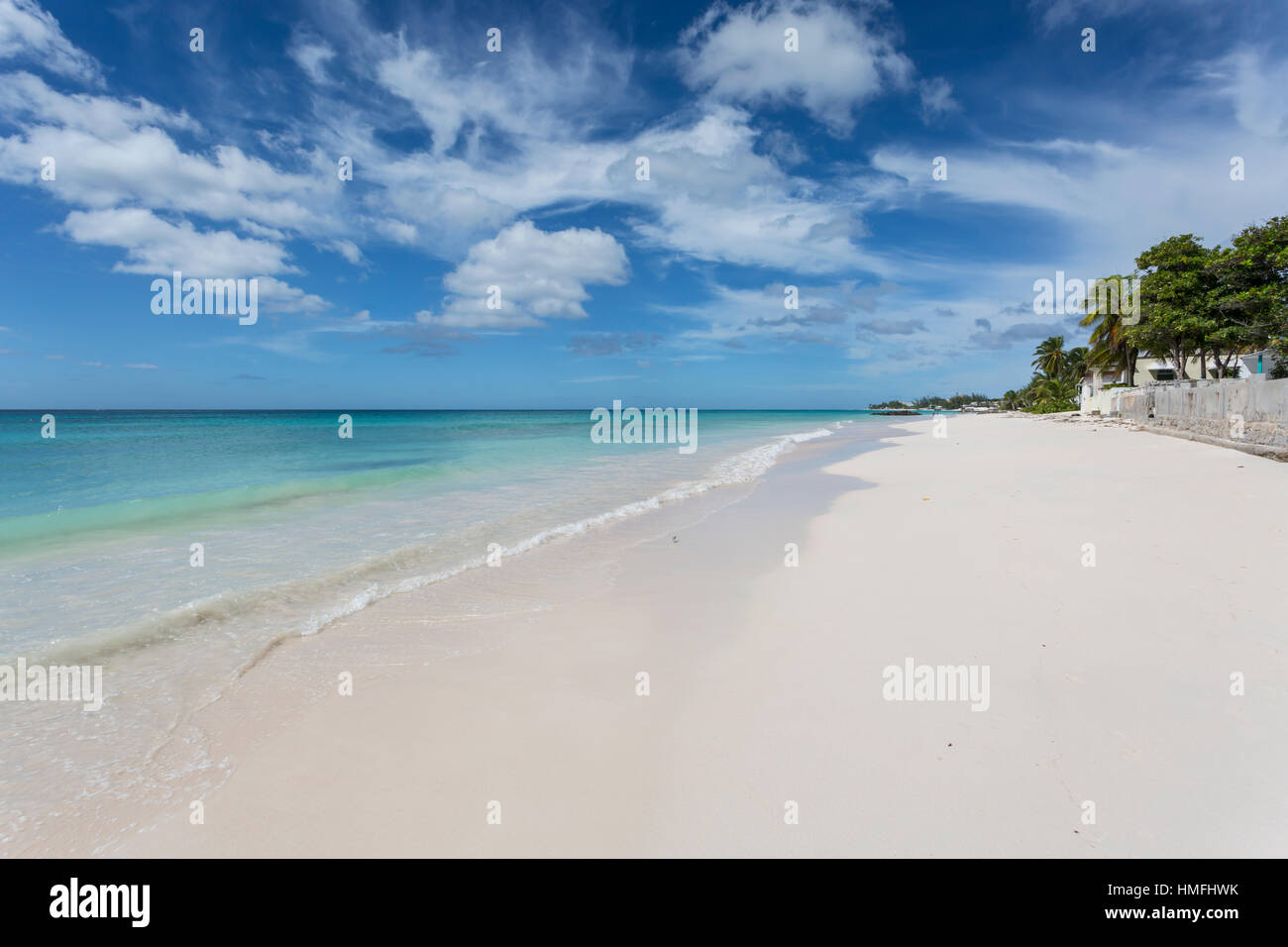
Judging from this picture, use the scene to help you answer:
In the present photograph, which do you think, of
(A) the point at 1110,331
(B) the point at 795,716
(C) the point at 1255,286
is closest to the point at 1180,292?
(C) the point at 1255,286

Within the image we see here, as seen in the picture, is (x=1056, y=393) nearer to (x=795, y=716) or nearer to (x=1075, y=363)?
(x=1075, y=363)

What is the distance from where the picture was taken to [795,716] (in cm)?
382

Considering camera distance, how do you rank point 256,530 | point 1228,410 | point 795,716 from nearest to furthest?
point 795,716, point 256,530, point 1228,410

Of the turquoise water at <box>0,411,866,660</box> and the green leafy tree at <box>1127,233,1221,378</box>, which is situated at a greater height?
the green leafy tree at <box>1127,233,1221,378</box>

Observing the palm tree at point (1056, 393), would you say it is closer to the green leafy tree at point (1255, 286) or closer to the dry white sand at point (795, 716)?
the green leafy tree at point (1255, 286)

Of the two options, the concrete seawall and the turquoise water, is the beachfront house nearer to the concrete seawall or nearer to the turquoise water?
the concrete seawall

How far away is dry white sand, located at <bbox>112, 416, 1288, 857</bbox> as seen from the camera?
9.29 feet

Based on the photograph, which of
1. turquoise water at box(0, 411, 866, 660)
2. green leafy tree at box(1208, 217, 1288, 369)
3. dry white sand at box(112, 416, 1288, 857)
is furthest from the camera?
green leafy tree at box(1208, 217, 1288, 369)

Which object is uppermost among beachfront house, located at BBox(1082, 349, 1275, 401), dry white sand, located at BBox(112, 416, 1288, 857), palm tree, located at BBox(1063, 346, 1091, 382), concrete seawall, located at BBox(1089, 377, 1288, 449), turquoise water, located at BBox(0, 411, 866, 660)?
palm tree, located at BBox(1063, 346, 1091, 382)

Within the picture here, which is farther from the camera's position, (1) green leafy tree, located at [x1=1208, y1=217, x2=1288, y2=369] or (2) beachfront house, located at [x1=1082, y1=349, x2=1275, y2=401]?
(2) beachfront house, located at [x1=1082, y1=349, x2=1275, y2=401]

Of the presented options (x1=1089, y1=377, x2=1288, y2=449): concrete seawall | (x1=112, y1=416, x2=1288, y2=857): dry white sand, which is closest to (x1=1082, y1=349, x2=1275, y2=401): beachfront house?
(x1=1089, y1=377, x2=1288, y2=449): concrete seawall

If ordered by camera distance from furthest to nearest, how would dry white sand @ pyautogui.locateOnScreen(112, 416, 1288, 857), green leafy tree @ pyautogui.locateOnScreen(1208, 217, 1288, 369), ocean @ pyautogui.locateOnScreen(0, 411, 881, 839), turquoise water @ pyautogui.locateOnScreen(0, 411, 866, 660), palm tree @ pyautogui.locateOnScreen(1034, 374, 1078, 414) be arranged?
palm tree @ pyautogui.locateOnScreen(1034, 374, 1078, 414), green leafy tree @ pyautogui.locateOnScreen(1208, 217, 1288, 369), turquoise water @ pyautogui.locateOnScreen(0, 411, 866, 660), ocean @ pyautogui.locateOnScreen(0, 411, 881, 839), dry white sand @ pyautogui.locateOnScreen(112, 416, 1288, 857)
